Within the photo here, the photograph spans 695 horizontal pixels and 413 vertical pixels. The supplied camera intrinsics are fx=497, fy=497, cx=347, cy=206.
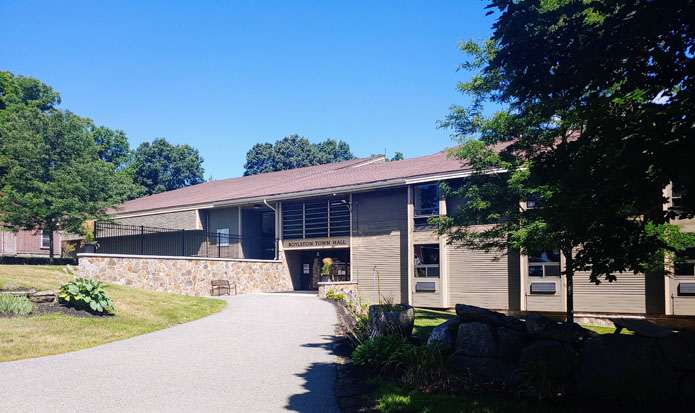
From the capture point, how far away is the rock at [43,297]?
1210 cm

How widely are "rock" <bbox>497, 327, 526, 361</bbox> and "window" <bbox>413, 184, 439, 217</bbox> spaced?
13.6 metres

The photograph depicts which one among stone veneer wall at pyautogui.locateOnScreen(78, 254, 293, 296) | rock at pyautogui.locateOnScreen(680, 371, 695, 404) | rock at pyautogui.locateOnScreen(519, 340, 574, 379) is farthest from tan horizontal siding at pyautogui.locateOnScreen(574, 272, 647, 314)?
stone veneer wall at pyautogui.locateOnScreen(78, 254, 293, 296)

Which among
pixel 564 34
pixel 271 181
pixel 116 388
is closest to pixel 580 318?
pixel 564 34

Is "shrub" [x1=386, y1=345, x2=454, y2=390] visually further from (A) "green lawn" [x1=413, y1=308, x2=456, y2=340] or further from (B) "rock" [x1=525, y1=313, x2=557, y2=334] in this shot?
(A) "green lawn" [x1=413, y1=308, x2=456, y2=340]

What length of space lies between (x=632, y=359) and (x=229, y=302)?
46.2ft

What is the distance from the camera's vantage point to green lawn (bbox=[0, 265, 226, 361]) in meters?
9.36

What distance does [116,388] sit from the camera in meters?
7.02

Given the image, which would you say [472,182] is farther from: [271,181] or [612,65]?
[271,181]

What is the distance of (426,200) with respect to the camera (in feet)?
70.4

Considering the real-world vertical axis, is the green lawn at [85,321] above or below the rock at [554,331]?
below

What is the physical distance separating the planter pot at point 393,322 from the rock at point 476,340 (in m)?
1.83

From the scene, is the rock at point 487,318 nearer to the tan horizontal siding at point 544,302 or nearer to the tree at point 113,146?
the tan horizontal siding at point 544,302

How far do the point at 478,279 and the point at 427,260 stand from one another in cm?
231

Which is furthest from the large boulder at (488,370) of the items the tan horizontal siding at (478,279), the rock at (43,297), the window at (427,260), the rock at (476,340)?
the window at (427,260)
